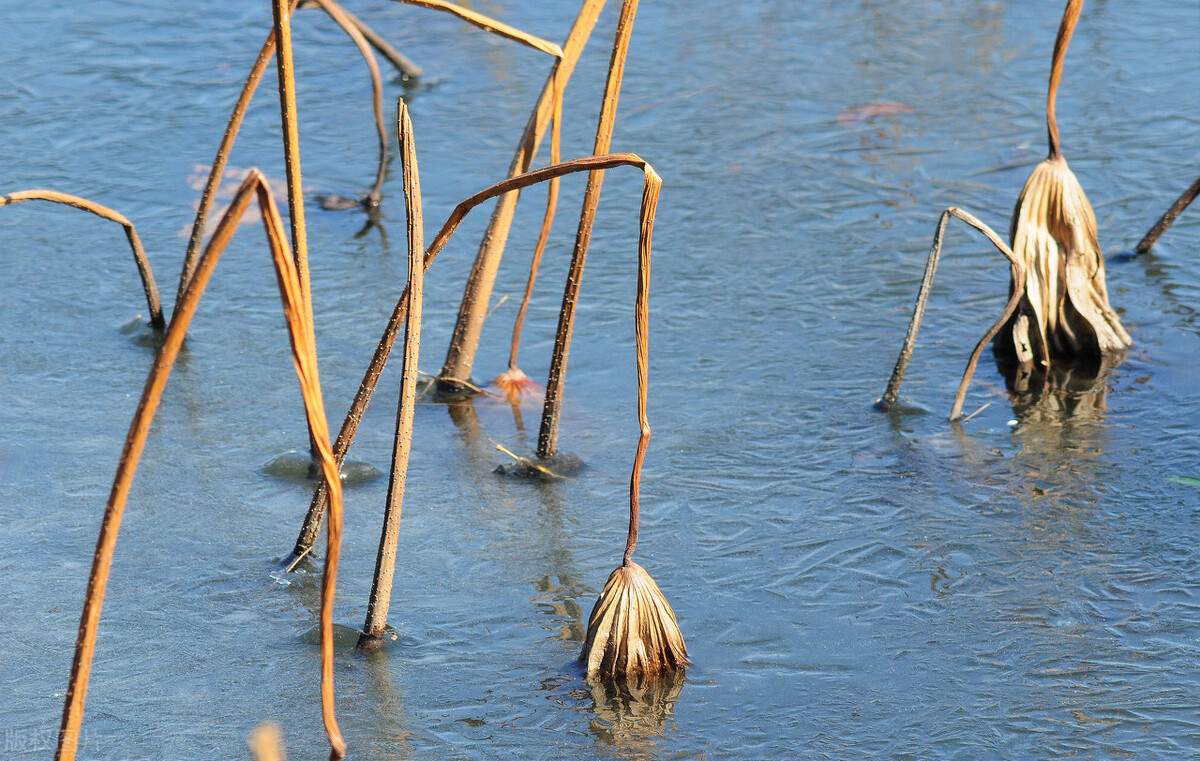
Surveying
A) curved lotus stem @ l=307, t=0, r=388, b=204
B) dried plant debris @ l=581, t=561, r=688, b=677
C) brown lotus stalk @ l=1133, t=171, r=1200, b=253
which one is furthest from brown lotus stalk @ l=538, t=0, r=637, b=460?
brown lotus stalk @ l=1133, t=171, r=1200, b=253

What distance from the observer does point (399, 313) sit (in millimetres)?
1910

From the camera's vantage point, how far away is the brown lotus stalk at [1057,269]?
2916 mm

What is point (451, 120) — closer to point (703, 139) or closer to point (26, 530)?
point (703, 139)

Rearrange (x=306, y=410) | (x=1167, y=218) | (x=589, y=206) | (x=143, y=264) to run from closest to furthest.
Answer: (x=306, y=410) < (x=589, y=206) < (x=143, y=264) < (x=1167, y=218)

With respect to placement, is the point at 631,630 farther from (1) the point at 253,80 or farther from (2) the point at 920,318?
(1) the point at 253,80

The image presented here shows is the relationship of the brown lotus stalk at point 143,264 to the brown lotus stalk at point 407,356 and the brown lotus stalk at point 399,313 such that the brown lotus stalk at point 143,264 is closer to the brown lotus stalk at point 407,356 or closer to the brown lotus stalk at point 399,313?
the brown lotus stalk at point 399,313

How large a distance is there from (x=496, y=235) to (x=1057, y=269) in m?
1.38

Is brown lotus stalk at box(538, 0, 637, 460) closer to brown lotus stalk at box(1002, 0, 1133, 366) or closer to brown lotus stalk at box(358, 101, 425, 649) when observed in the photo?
brown lotus stalk at box(358, 101, 425, 649)

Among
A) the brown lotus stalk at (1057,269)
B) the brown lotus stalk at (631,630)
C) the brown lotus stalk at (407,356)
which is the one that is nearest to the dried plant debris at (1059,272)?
the brown lotus stalk at (1057,269)

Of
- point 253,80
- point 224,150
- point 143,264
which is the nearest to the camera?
point 253,80

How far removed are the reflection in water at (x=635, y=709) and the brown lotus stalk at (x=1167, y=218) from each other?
7.20 feet

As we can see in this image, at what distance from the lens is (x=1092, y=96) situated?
14.6ft

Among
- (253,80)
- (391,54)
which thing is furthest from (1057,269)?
(391,54)

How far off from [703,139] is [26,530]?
2.77 meters
